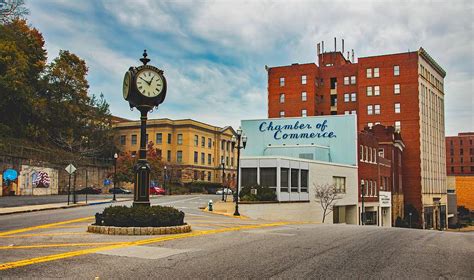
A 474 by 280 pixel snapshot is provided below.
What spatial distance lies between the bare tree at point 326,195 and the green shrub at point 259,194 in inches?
296

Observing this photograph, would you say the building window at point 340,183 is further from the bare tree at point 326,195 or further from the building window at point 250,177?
the building window at point 250,177

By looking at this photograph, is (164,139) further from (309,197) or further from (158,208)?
(158,208)

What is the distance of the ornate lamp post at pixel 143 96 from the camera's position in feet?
55.0

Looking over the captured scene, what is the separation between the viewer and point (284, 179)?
3750 centimetres

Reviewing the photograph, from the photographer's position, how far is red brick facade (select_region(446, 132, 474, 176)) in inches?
5832

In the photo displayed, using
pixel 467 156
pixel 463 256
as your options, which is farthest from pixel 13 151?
pixel 467 156

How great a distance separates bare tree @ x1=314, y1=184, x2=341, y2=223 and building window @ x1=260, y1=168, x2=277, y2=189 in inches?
255

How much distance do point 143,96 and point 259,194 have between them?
19.4 meters

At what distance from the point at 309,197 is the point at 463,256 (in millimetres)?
29002

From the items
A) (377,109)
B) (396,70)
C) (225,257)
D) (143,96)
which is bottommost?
(225,257)

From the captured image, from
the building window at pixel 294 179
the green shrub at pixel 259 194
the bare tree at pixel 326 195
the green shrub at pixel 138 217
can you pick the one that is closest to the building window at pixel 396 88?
the bare tree at pixel 326 195

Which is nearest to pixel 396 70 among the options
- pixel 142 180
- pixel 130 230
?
pixel 142 180

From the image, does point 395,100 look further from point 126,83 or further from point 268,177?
point 126,83

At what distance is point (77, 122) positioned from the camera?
211 feet
